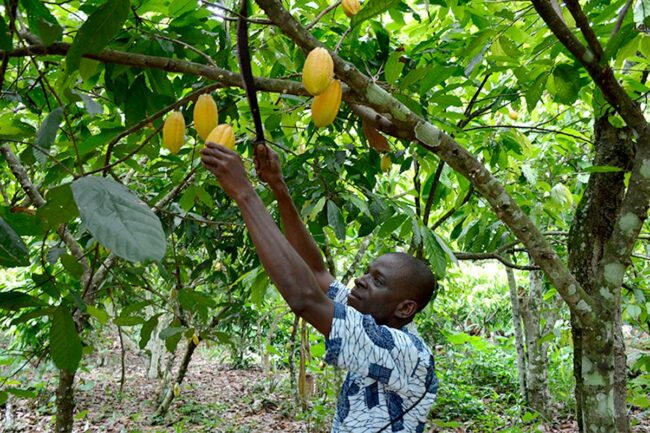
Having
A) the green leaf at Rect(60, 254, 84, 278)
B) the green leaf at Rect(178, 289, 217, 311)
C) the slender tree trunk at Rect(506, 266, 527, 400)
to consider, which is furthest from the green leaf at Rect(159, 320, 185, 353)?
the slender tree trunk at Rect(506, 266, 527, 400)

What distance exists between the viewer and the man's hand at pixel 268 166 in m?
1.22

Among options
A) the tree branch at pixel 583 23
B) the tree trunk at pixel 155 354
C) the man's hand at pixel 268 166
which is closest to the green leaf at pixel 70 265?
the man's hand at pixel 268 166

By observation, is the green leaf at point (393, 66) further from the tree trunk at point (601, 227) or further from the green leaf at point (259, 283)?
the green leaf at point (259, 283)

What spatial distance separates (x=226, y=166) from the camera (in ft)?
3.42

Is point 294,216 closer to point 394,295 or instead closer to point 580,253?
point 394,295

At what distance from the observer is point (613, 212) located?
1.96 meters

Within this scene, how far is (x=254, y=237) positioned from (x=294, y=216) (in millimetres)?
448

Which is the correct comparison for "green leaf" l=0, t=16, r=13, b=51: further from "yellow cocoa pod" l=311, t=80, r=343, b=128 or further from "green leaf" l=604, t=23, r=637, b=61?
"green leaf" l=604, t=23, r=637, b=61

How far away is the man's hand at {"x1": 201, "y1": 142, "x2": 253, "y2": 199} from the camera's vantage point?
1.04 m

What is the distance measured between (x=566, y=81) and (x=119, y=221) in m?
1.52

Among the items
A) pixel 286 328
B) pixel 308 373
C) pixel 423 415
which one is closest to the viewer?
pixel 423 415

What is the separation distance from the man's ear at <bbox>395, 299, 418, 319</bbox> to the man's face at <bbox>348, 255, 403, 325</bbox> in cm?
1

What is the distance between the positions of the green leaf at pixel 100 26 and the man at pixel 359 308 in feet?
1.03

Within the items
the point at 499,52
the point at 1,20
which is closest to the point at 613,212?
the point at 499,52
